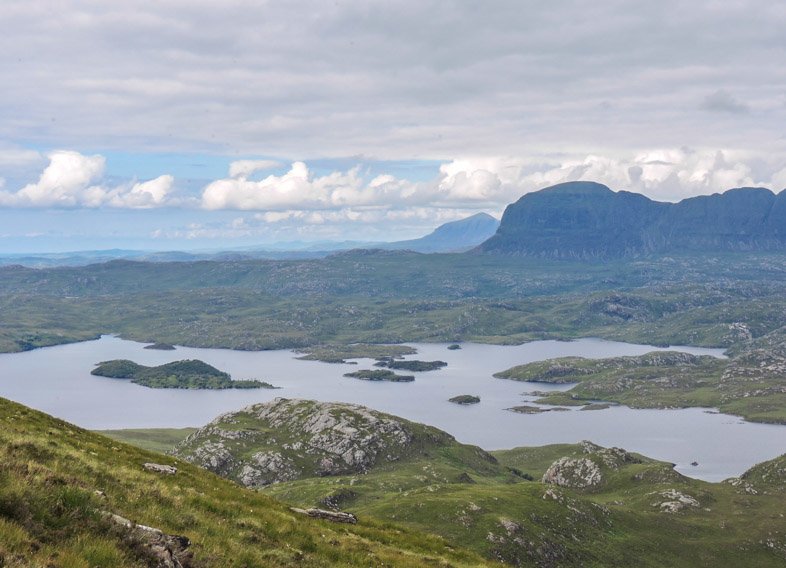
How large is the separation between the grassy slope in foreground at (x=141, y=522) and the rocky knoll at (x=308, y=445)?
127 m

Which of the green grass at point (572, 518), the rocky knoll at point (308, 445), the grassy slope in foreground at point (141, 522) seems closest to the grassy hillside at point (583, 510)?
the green grass at point (572, 518)

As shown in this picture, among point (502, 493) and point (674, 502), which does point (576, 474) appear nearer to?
point (674, 502)

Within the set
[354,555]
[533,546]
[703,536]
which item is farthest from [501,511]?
[354,555]

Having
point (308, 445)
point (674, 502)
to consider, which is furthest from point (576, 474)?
point (308, 445)

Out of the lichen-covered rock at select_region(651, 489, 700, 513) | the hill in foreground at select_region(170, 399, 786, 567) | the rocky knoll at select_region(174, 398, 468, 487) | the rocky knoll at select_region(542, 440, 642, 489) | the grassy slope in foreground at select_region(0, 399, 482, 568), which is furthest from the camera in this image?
the rocky knoll at select_region(542, 440, 642, 489)

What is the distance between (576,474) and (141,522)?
166m

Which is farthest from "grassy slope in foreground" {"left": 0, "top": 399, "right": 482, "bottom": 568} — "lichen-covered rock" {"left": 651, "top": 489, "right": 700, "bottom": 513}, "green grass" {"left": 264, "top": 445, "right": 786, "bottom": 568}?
"lichen-covered rock" {"left": 651, "top": 489, "right": 700, "bottom": 513}

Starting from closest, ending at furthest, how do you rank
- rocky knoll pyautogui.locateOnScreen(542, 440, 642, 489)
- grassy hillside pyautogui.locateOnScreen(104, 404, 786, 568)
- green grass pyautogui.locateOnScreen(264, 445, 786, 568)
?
green grass pyautogui.locateOnScreen(264, 445, 786, 568)
grassy hillside pyautogui.locateOnScreen(104, 404, 786, 568)
rocky knoll pyautogui.locateOnScreen(542, 440, 642, 489)

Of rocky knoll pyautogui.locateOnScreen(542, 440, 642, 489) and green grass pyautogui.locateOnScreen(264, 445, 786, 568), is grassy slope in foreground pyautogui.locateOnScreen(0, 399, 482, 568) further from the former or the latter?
rocky knoll pyautogui.locateOnScreen(542, 440, 642, 489)

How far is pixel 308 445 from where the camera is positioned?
18038cm

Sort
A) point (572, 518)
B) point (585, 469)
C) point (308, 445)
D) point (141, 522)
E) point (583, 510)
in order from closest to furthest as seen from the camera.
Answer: point (141, 522) → point (572, 518) → point (583, 510) → point (585, 469) → point (308, 445)

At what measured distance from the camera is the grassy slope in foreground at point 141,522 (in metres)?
18.5

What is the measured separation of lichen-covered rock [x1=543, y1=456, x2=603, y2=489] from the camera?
561ft

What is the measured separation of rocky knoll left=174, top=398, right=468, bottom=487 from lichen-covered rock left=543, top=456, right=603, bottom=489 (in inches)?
1403
